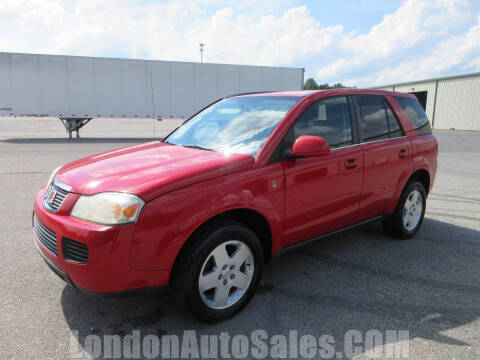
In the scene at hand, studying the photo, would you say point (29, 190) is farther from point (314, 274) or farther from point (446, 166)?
point (446, 166)

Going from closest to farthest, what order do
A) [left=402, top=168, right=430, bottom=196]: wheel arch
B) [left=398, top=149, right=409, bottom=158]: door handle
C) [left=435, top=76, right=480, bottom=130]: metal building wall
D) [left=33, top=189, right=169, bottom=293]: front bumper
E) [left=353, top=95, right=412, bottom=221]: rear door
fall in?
[left=33, top=189, right=169, bottom=293]: front bumper → [left=353, top=95, right=412, bottom=221]: rear door → [left=398, top=149, right=409, bottom=158]: door handle → [left=402, top=168, right=430, bottom=196]: wheel arch → [left=435, top=76, right=480, bottom=130]: metal building wall

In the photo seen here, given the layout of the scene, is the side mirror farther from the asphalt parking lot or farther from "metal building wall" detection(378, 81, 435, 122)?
"metal building wall" detection(378, 81, 435, 122)

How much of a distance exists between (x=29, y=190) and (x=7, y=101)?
12921mm

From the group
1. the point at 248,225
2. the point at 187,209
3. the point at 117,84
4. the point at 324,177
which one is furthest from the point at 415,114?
the point at 117,84

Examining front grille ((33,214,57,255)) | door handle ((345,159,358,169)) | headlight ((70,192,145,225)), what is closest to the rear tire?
door handle ((345,159,358,169))

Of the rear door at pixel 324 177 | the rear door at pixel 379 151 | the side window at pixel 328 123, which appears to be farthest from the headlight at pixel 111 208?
the rear door at pixel 379 151

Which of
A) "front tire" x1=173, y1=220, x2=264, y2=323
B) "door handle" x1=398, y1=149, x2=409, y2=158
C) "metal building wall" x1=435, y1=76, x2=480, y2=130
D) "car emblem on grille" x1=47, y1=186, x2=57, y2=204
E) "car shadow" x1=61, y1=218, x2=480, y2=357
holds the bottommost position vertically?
"car shadow" x1=61, y1=218, x2=480, y2=357

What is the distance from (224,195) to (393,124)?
8.53 feet

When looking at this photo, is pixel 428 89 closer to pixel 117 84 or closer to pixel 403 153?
pixel 117 84

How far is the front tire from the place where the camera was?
98.7 inches

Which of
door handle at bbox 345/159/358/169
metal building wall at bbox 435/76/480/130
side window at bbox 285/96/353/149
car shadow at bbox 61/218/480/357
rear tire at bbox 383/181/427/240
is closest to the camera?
car shadow at bbox 61/218/480/357

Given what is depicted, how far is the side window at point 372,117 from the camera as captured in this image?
3.86 metres

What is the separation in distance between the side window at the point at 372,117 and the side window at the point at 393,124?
7cm

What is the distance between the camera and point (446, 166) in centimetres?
1028
